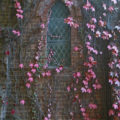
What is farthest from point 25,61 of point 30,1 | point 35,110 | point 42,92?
point 30,1

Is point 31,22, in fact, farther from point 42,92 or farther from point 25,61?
point 42,92

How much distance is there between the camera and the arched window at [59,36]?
5383mm

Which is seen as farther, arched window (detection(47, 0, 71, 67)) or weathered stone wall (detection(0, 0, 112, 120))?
arched window (detection(47, 0, 71, 67))

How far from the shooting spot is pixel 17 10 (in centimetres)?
525

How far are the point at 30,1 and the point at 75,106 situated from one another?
9.63 ft

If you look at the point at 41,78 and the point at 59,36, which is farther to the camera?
the point at 59,36

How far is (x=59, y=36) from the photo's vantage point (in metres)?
5.49

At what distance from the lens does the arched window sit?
538 cm

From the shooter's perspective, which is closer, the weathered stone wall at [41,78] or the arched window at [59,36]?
the weathered stone wall at [41,78]

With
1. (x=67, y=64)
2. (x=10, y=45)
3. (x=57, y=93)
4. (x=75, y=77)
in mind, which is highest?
(x=10, y=45)

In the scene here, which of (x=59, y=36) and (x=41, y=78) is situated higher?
(x=59, y=36)

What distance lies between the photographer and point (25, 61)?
528cm

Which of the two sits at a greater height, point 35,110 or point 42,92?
point 42,92

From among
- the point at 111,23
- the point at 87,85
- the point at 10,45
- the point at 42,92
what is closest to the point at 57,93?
the point at 42,92
